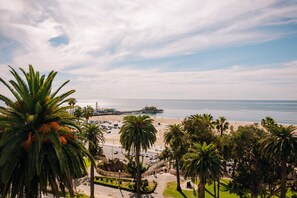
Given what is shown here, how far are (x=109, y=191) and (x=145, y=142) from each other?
1464 centimetres

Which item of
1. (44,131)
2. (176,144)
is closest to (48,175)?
(44,131)

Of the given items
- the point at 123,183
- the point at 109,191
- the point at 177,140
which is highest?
the point at 177,140

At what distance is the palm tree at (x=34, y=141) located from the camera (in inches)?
525

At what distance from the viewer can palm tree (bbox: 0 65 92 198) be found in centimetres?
1334

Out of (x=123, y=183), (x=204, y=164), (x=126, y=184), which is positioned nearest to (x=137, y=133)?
(x=204, y=164)

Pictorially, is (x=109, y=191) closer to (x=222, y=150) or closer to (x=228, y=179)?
(x=222, y=150)

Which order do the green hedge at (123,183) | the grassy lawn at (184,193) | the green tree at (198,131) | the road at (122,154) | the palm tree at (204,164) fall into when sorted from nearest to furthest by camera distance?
1. the palm tree at (204,164)
2. the green tree at (198,131)
3. the grassy lawn at (184,193)
4. the green hedge at (123,183)
5. the road at (122,154)

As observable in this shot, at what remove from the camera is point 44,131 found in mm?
13820

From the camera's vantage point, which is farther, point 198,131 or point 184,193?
point 184,193

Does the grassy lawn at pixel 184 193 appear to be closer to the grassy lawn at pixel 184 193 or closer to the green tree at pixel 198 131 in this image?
the grassy lawn at pixel 184 193

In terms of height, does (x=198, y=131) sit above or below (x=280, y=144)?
above

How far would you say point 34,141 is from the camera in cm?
1370

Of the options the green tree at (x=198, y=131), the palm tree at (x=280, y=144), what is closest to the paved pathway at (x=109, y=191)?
the green tree at (x=198, y=131)

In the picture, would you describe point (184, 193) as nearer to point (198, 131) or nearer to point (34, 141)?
point (198, 131)
